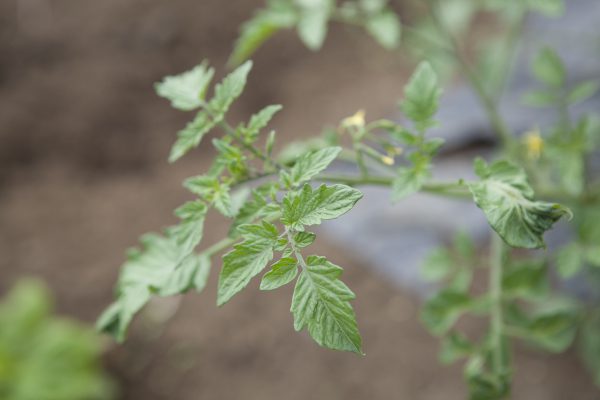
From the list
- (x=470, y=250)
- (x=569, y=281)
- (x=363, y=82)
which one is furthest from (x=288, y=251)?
(x=363, y=82)

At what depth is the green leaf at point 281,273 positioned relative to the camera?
0.77m

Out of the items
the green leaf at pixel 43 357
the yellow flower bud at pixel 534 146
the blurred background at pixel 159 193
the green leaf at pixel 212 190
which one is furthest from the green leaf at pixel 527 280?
the green leaf at pixel 43 357

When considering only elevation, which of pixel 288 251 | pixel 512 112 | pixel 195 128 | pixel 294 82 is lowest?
pixel 288 251

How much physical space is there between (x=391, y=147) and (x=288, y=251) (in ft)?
1.19

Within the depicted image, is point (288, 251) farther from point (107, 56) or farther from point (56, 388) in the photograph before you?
point (107, 56)

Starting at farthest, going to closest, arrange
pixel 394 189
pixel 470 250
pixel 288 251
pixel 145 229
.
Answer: pixel 145 229 → pixel 470 250 → pixel 394 189 → pixel 288 251

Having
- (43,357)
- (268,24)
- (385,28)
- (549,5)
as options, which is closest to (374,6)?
(385,28)

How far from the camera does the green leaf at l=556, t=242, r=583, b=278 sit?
3.66 feet

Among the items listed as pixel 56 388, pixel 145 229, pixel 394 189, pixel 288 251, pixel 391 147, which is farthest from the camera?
pixel 145 229

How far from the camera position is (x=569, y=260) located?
1130 millimetres

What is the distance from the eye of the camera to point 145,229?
9.88 ft

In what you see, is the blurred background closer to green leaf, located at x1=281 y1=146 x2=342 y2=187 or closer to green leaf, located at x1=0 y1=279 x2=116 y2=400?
green leaf, located at x1=0 y1=279 x2=116 y2=400

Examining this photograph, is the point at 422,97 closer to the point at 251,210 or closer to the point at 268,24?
the point at 251,210

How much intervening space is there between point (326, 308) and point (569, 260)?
579 millimetres
